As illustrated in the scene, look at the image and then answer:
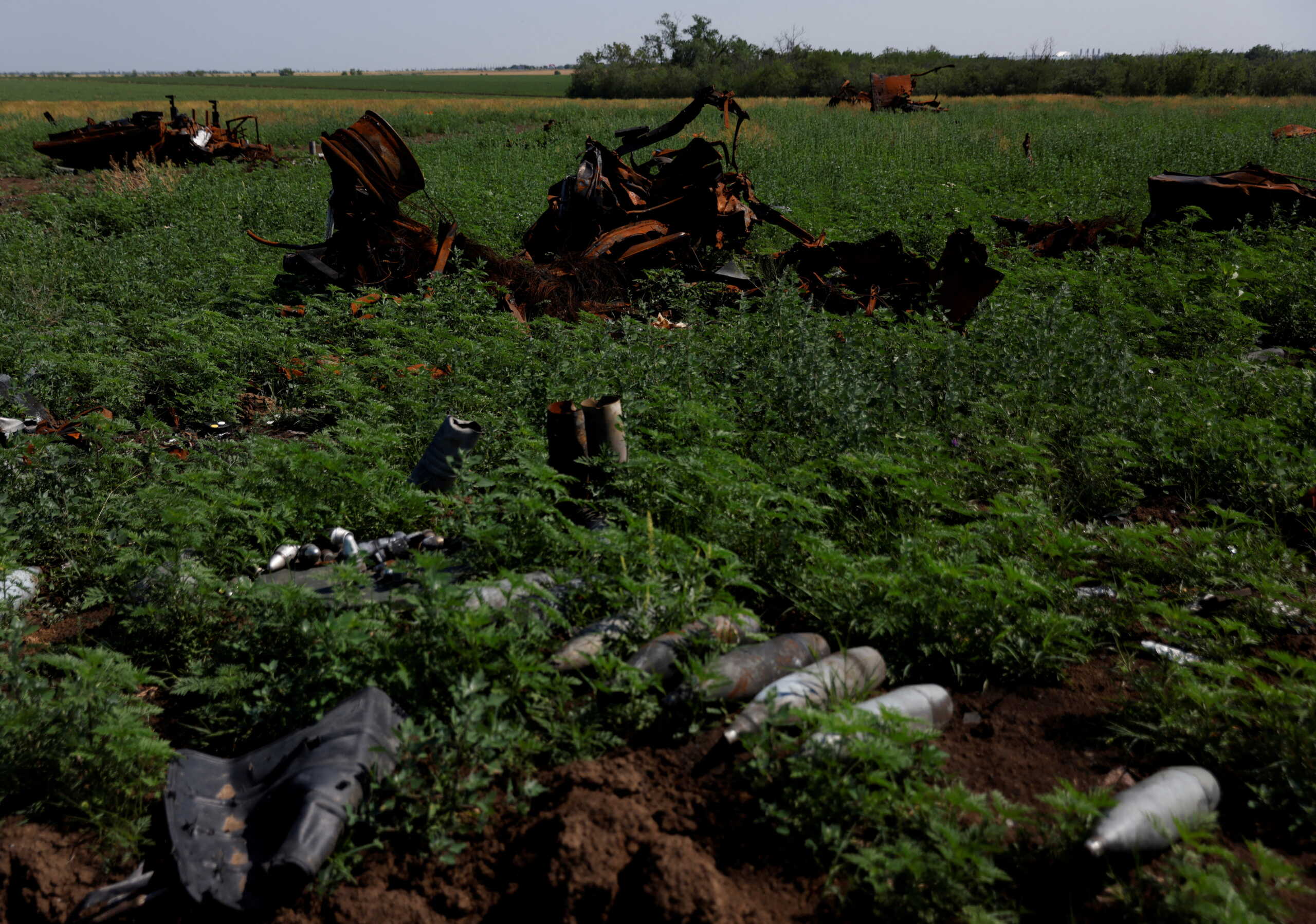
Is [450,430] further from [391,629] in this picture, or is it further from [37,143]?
[37,143]

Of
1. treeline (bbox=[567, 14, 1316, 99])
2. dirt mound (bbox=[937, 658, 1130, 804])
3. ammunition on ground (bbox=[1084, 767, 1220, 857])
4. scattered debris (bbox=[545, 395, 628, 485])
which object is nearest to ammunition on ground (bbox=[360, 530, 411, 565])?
scattered debris (bbox=[545, 395, 628, 485])

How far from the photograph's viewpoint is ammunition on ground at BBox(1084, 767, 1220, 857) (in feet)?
6.45

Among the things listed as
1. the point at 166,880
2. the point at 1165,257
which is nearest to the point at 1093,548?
the point at 166,880

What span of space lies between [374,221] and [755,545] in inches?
244

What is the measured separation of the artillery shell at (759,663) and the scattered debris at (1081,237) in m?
7.66

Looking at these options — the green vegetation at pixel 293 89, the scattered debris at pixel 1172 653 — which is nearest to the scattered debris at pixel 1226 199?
the scattered debris at pixel 1172 653

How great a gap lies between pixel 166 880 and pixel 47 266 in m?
8.56

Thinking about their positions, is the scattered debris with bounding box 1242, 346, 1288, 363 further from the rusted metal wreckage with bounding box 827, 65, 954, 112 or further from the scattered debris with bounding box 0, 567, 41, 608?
the rusted metal wreckage with bounding box 827, 65, 954, 112

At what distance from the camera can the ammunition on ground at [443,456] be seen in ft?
13.8

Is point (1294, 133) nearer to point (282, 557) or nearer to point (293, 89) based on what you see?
point (282, 557)

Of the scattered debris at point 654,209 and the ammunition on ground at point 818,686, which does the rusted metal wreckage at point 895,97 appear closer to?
the scattered debris at point 654,209

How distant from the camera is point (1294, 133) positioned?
16.9 meters

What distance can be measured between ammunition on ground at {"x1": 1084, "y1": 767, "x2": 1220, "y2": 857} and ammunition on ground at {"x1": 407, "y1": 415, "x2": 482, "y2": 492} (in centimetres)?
318

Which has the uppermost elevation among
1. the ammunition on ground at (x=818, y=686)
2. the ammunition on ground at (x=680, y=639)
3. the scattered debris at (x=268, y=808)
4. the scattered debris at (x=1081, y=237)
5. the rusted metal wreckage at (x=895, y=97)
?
the rusted metal wreckage at (x=895, y=97)
